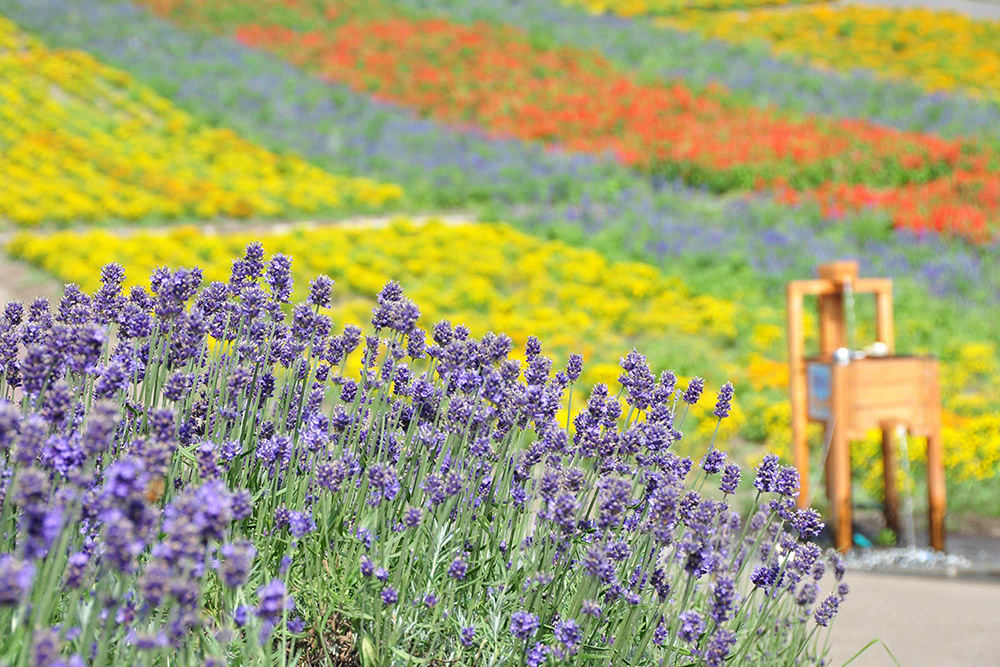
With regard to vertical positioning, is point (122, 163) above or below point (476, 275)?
above

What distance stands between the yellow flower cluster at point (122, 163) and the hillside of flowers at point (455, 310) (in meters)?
0.07

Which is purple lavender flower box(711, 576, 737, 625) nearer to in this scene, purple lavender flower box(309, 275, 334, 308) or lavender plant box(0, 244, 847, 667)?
lavender plant box(0, 244, 847, 667)

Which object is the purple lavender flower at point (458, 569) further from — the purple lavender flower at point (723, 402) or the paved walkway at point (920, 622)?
the paved walkway at point (920, 622)

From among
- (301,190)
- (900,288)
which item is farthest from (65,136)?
(900,288)

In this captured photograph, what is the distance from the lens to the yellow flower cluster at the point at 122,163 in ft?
40.1

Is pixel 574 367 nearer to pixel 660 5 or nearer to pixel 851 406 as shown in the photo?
pixel 851 406

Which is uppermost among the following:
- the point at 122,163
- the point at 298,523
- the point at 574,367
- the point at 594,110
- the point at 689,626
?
the point at 594,110

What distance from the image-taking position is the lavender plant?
1812mm

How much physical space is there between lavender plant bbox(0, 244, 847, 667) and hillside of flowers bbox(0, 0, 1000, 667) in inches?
0.6

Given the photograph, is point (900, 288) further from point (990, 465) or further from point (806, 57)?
point (806, 57)

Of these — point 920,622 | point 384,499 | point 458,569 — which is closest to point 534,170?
point 920,622

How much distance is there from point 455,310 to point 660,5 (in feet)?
63.5

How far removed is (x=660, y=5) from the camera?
2612cm

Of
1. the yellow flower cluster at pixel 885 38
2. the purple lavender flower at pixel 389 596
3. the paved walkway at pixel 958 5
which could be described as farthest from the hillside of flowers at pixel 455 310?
the paved walkway at pixel 958 5
